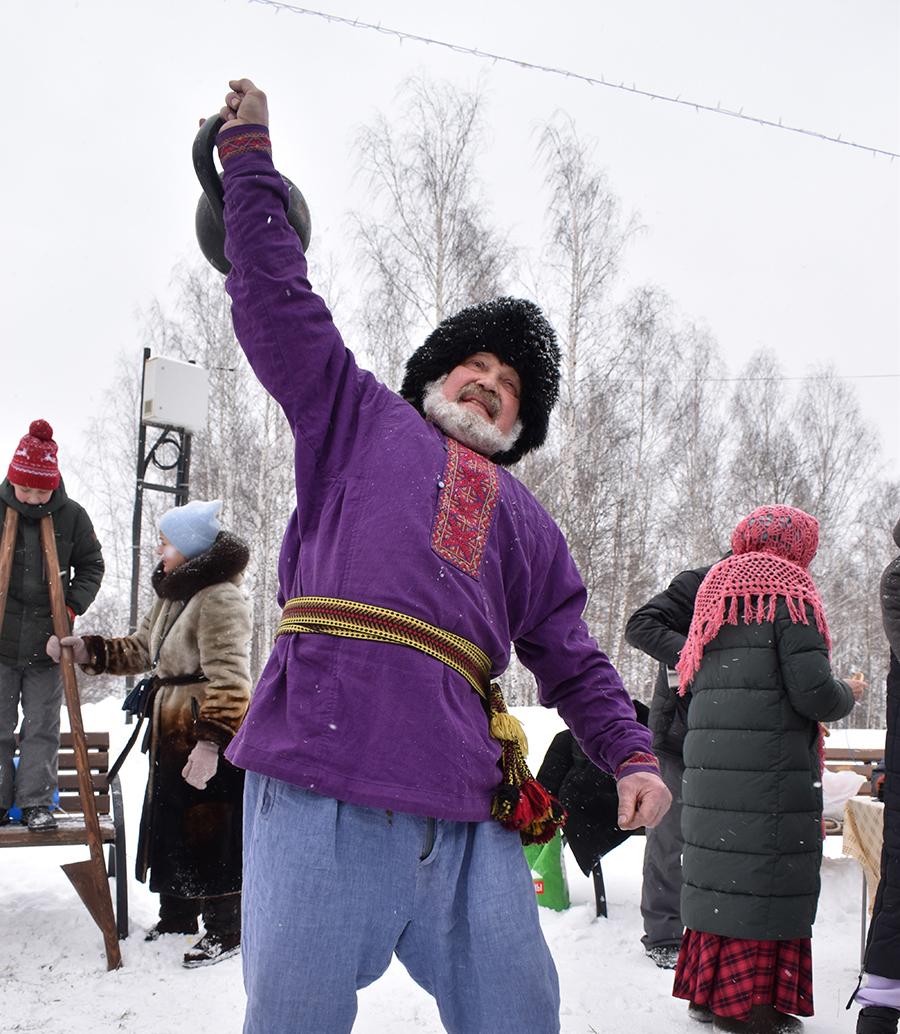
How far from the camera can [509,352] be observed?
2.40 metres

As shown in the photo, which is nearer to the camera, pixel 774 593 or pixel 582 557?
pixel 774 593

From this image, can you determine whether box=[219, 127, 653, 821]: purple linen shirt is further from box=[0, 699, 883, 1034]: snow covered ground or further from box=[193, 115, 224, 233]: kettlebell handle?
box=[0, 699, 883, 1034]: snow covered ground

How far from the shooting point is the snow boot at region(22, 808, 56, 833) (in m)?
4.24

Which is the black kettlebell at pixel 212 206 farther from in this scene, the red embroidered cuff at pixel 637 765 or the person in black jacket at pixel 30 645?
the person in black jacket at pixel 30 645

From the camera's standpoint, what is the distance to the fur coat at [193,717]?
4.04m

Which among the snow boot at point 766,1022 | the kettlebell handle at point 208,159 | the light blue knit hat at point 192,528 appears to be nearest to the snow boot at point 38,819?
the light blue knit hat at point 192,528

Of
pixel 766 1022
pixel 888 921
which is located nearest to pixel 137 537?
pixel 766 1022

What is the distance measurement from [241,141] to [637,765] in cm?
138

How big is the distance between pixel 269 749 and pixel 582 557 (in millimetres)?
14139

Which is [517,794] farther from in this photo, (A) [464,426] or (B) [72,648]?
(B) [72,648]

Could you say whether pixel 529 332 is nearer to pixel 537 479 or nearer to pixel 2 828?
pixel 2 828

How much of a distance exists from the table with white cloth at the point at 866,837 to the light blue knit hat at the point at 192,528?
9.75 feet

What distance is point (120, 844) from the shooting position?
430 cm

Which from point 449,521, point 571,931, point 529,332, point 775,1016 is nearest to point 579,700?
point 449,521
